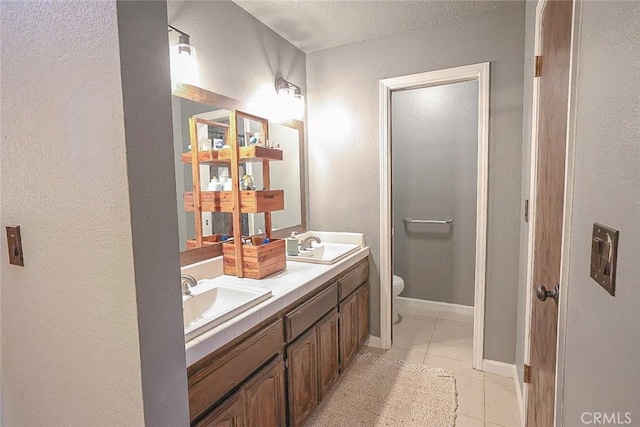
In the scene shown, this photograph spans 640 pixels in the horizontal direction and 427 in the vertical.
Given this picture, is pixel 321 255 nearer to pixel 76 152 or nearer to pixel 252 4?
pixel 252 4

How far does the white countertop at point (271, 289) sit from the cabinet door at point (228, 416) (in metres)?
0.23

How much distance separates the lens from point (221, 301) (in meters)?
1.53

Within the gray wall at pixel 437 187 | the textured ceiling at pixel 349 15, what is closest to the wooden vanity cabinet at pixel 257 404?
the textured ceiling at pixel 349 15

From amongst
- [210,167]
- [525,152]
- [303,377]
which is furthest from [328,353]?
[525,152]

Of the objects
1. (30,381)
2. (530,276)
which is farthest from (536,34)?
(30,381)

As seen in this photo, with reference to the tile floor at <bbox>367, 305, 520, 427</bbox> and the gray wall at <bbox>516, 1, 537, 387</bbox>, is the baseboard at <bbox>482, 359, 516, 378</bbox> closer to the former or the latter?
the tile floor at <bbox>367, 305, 520, 427</bbox>

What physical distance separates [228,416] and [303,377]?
1.85 ft

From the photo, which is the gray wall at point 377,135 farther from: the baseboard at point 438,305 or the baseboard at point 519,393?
the baseboard at point 438,305

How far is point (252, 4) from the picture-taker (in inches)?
78.3

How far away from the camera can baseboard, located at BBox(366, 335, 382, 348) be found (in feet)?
8.64

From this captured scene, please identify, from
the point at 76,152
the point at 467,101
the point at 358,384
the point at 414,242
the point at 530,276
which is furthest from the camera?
the point at 414,242

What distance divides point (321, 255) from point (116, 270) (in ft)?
6.18

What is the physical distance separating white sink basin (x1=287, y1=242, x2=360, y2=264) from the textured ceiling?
159cm

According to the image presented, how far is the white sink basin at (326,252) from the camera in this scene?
214 cm
